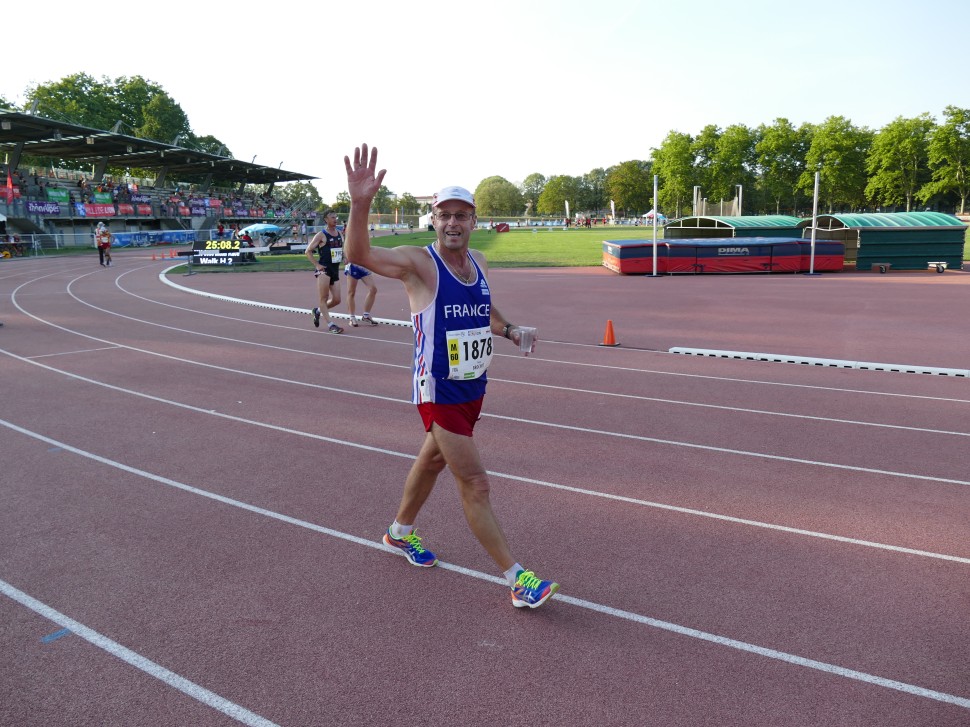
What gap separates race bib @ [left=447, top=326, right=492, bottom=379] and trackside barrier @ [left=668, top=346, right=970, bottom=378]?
7.55 m

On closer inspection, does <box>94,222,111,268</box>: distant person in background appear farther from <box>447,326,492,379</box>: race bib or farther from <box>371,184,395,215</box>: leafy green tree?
<box>371,184,395,215</box>: leafy green tree

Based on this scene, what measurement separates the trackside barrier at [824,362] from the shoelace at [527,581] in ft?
24.8

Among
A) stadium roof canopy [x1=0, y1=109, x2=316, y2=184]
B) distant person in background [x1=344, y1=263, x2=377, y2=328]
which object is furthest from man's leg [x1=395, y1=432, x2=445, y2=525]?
stadium roof canopy [x1=0, y1=109, x2=316, y2=184]

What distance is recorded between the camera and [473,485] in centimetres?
355

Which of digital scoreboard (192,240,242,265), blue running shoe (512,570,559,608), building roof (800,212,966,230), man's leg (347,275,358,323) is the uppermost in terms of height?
building roof (800,212,966,230)

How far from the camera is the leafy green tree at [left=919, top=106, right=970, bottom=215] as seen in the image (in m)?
70.9

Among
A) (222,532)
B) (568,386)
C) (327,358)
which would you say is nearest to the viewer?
(222,532)

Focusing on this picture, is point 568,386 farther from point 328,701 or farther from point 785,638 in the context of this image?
point 328,701

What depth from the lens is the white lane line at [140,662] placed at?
2.82m

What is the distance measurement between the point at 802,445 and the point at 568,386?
3064 millimetres

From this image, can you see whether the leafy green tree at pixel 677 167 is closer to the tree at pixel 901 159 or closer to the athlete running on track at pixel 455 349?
the tree at pixel 901 159

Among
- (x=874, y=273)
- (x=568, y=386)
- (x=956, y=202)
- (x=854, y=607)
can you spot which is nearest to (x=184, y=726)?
(x=854, y=607)

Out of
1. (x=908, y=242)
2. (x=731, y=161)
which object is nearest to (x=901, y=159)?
(x=731, y=161)

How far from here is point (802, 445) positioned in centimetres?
627
